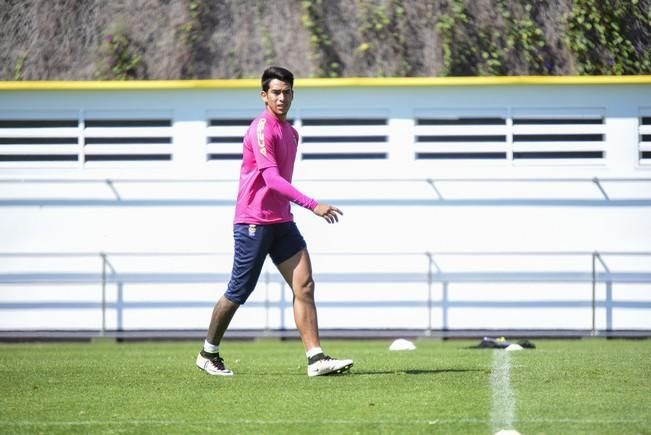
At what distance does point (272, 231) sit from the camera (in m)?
10.1

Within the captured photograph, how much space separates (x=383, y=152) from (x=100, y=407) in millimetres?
12171

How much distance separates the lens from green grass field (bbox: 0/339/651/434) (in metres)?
7.32

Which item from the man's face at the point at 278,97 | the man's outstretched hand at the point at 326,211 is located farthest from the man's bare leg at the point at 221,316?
the man's face at the point at 278,97

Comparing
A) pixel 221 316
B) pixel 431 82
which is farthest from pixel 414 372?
pixel 431 82

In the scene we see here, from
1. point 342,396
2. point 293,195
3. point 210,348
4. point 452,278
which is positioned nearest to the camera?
point 342,396

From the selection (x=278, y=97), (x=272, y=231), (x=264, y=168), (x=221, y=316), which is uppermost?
(x=278, y=97)

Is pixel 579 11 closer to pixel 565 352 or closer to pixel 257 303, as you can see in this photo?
pixel 257 303

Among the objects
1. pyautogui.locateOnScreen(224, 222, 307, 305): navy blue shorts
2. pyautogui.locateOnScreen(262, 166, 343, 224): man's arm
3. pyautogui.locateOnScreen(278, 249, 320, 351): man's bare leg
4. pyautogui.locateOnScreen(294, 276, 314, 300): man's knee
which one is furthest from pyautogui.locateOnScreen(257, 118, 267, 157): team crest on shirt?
pyautogui.locateOnScreen(294, 276, 314, 300): man's knee

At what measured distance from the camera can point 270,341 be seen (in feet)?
64.5

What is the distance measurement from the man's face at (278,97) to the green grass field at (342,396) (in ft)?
6.17

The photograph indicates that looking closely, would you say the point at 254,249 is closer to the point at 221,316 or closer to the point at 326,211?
the point at 221,316

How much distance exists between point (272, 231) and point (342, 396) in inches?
72.3

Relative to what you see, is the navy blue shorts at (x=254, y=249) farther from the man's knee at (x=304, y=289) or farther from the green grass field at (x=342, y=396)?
the green grass field at (x=342, y=396)

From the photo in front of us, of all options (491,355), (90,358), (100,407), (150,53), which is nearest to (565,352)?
(491,355)
